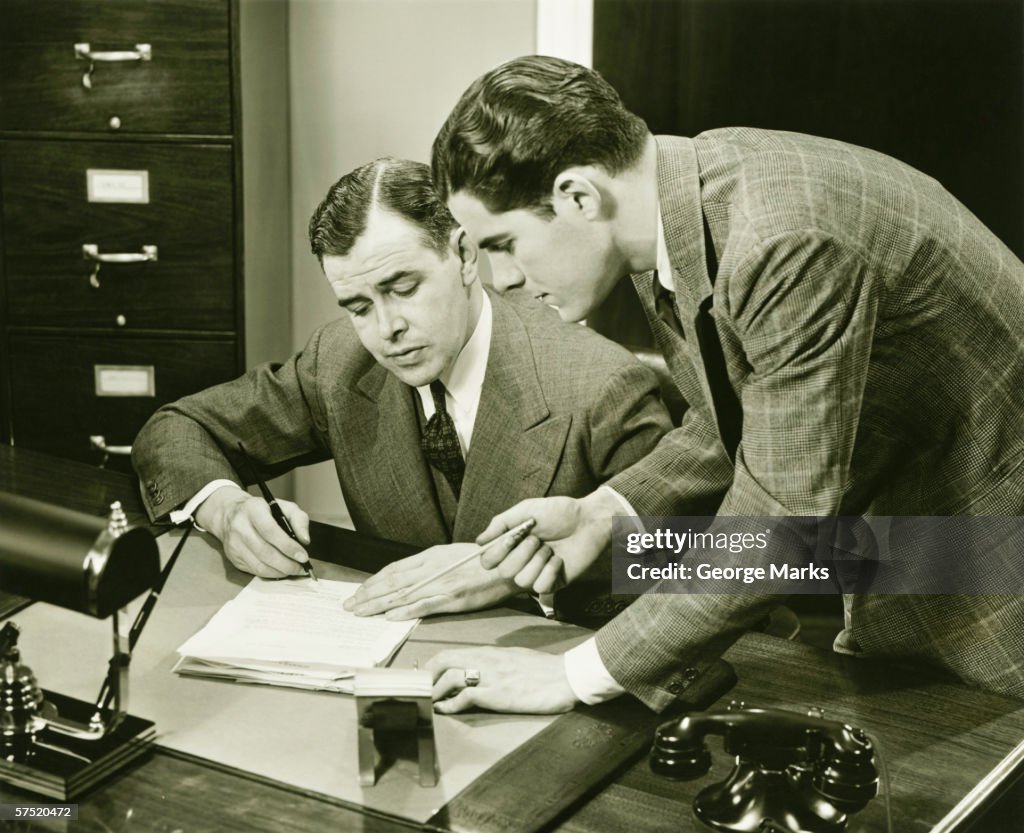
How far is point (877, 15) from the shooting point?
7.65 ft

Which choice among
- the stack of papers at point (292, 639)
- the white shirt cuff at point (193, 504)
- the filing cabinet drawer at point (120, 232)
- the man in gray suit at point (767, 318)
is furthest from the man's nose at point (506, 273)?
the filing cabinet drawer at point (120, 232)

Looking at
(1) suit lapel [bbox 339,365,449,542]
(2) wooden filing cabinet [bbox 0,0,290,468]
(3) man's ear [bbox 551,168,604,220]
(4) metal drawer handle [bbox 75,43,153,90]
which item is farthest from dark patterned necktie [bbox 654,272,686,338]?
(4) metal drawer handle [bbox 75,43,153,90]

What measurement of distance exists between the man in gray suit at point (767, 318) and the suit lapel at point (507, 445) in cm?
32

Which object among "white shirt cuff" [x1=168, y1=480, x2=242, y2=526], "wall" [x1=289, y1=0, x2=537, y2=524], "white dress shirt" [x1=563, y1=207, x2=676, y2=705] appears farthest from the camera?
"wall" [x1=289, y1=0, x2=537, y2=524]

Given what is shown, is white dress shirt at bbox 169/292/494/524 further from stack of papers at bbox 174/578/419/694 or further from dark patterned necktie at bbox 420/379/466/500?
stack of papers at bbox 174/578/419/694

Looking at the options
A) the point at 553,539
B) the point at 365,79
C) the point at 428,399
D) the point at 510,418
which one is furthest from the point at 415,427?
the point at 365,79

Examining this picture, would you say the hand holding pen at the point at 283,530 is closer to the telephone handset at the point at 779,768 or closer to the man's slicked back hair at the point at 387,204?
the man's slicked back hair at the point at 387,204

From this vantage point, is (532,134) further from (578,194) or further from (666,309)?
(666,309)

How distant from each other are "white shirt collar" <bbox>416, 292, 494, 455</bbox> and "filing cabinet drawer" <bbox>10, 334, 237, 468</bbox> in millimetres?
733

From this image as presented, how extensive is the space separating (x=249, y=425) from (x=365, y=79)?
693mm

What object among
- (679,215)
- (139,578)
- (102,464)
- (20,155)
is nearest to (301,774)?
(139,578)

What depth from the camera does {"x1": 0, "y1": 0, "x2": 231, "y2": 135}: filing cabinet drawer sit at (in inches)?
96.3

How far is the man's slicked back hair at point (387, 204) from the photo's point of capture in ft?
6.22

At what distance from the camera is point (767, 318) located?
3.82 feet
